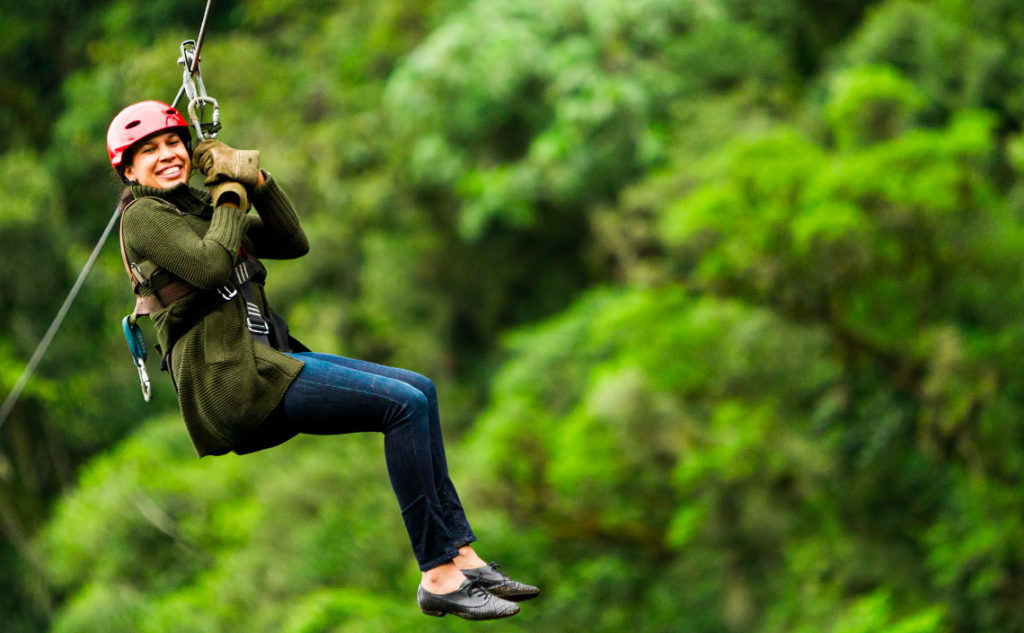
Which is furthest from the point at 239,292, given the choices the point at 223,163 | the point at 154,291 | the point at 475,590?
the point at 475,590

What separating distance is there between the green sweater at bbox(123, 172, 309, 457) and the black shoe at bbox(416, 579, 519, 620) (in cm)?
69

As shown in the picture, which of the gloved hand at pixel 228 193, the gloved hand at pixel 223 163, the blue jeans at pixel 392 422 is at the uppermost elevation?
the gloved hand at pixel 223 163

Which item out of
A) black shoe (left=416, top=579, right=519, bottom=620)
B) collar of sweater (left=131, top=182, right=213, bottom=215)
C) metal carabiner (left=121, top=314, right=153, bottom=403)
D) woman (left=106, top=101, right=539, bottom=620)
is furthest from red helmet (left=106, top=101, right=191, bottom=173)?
black shoe (left=416, top=579, right=519, bottom=620)

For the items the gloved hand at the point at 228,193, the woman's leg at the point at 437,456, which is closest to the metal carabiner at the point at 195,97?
the gloved hand at the point at 228,193

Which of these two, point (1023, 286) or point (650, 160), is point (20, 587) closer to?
point (650, 160)

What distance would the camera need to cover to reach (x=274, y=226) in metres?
3.93

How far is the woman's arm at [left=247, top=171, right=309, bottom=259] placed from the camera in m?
3.87

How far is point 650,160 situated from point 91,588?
9.52 metres

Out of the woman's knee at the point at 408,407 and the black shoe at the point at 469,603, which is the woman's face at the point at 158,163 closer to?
the woman's knee at the point at 408,407

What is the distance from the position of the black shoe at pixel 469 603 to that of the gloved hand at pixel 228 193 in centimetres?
116

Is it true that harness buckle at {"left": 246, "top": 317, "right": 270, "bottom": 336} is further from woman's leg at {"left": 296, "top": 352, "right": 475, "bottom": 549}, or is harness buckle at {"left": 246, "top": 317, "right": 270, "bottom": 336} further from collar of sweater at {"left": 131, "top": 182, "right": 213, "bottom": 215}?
collar of sweater at {"left": 131, "top": 182, "right": 213, "bottom": 215}

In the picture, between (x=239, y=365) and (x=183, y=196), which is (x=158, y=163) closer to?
(x=183, y=196)

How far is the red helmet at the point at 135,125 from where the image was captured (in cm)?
369

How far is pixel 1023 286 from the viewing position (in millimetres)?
12141
